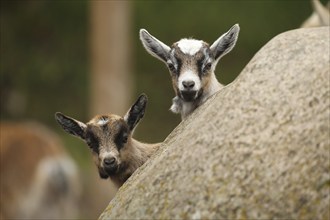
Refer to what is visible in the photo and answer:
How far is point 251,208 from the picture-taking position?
5973mm

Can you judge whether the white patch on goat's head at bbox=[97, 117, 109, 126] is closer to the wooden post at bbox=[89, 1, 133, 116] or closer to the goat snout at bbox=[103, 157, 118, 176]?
the goat snout at bbox=[103, 157, 118, 176]

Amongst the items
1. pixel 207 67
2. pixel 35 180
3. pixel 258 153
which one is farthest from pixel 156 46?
pixel 35 180

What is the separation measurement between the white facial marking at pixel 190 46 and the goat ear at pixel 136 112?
0.51m

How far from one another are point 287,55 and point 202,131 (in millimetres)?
681

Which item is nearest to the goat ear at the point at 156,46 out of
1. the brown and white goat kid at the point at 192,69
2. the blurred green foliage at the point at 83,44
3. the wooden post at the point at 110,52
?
the brown and white goat kid at the point at 192,69

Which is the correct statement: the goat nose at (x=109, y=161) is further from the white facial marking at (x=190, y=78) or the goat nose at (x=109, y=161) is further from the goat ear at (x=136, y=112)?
the white facial marking at (x=190, y=78)

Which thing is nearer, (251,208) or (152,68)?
(251,208)

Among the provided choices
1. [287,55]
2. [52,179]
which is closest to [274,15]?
[52,179]

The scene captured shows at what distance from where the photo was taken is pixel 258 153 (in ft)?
20.0

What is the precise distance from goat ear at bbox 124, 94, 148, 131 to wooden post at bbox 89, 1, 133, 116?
11219mm

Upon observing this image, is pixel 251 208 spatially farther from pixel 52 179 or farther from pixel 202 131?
pixel 52 179

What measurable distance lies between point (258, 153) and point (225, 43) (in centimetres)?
161

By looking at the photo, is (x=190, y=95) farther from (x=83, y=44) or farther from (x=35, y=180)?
(x=83, y=44)

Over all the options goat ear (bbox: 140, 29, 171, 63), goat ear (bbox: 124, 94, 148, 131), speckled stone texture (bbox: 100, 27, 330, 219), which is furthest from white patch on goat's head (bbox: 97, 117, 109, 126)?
speckled stone texture (bbox: 100, 27, 330, 219)
